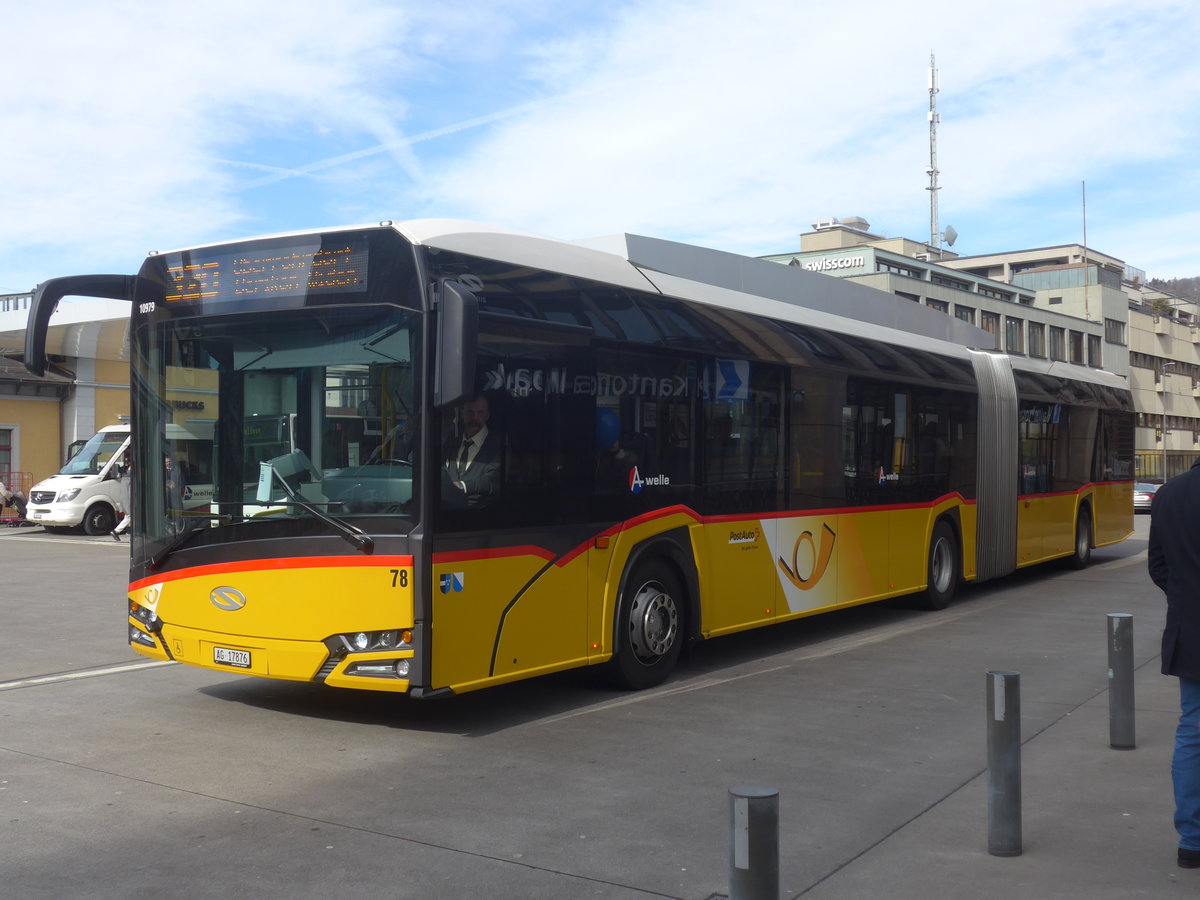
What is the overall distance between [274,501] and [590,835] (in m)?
3.02

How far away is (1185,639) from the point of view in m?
5.04

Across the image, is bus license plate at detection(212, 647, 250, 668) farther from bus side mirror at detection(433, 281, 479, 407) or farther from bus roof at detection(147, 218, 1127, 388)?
bus roof at detection(147, 218, 1127, 388)

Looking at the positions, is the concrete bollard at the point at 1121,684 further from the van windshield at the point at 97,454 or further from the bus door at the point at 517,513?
the van windshield at the point at 97,454

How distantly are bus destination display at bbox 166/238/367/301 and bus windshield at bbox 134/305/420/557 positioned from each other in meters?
0.15

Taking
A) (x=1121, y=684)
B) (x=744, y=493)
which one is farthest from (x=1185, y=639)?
(x=744, y=493)

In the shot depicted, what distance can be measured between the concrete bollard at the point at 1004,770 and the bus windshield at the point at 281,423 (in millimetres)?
3393

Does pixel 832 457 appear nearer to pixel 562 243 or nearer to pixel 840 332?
pixel 840 332

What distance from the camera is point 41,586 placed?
55.5 feet

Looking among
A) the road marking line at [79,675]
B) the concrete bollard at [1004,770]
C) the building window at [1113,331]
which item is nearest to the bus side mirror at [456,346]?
the concrete bollard at [1004,770]

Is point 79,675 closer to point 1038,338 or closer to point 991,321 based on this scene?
point 991,321

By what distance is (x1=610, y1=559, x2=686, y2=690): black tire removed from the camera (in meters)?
8.86

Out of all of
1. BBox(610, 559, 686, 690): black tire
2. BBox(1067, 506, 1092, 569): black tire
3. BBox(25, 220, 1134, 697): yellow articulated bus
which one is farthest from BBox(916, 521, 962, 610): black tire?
BBox(610, 559, 686, 690): black tire

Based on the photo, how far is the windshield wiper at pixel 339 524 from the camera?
7137mm

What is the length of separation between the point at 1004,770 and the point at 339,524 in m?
3.90
